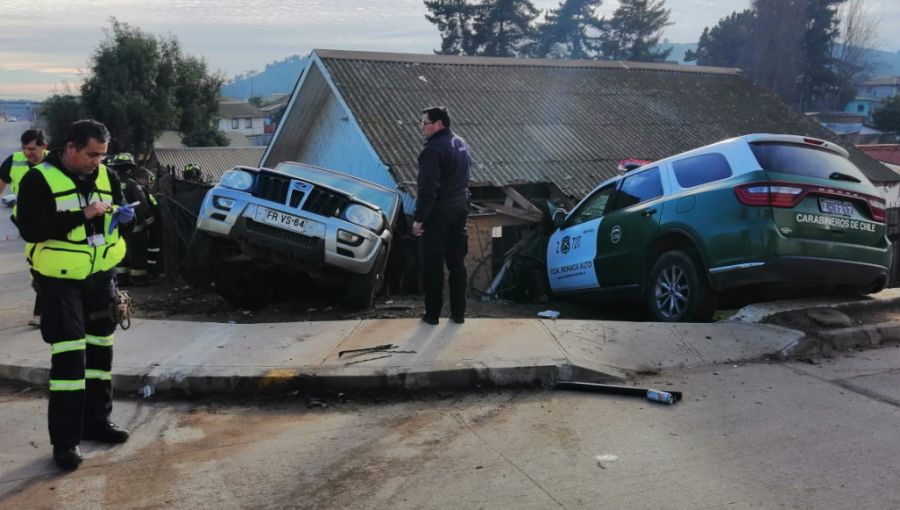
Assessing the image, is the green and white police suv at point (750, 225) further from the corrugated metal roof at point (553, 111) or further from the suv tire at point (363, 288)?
the corrugated metal roof at point (553, 111)

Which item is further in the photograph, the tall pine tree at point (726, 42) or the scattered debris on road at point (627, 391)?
the tall pine tree at point (726, 42)

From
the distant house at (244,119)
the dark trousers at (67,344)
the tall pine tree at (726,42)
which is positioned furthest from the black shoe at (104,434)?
the distant house at (244,119)

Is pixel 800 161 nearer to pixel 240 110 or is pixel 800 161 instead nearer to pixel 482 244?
pixel 482 244

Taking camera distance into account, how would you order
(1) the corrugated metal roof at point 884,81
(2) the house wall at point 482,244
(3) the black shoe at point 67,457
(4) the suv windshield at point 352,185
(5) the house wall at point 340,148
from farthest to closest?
(1) the corrugated metal roof at point 884,81
(5) the house wall at point 340,148
(2) the house wall at point 482,244
(4) the suv windshield at point 352,185
(3) the black shoe at point 67,457

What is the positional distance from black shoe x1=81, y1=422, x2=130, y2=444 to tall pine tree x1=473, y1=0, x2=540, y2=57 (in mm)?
49707

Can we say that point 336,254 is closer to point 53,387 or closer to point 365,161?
point 53,387

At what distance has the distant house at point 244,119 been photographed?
79731 millimetres

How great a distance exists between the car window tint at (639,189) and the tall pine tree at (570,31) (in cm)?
4754

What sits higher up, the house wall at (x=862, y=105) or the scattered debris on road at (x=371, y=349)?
Answer: the house wall at (x=862, y=105)

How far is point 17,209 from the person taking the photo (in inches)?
143

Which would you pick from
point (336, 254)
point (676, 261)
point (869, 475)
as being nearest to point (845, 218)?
point (676, 261)

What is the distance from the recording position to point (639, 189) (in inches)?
285

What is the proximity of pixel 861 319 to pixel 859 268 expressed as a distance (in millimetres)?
584

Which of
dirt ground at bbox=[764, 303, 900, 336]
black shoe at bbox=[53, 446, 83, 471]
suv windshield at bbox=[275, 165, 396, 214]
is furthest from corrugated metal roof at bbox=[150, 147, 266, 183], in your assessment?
black shoe at bbox=[53, 446, 83, 471]
